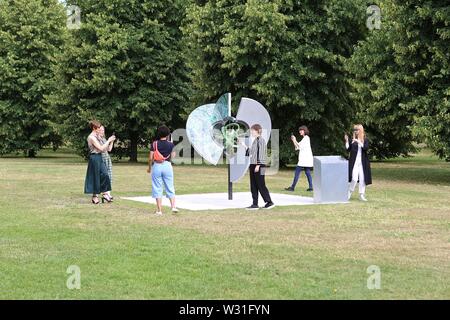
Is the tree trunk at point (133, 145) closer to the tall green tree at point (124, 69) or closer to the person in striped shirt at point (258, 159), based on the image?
the tall green tree at point (124, 69)

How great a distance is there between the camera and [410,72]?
2739cm

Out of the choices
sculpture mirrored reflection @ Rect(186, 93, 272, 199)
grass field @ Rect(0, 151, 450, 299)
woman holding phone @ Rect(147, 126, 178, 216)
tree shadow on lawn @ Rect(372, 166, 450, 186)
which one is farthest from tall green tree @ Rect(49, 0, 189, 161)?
woman holding phone @ Rect(147, 126, 178, 216)

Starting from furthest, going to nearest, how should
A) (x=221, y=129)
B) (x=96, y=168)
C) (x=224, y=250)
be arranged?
(x=221, y=129) → (x=96, y=168) → (x=224, y=250)

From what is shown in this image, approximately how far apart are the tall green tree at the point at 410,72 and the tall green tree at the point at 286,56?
338 centimetres

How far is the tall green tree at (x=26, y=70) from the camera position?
163ft

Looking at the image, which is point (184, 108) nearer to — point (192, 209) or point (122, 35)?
point (122, 35)

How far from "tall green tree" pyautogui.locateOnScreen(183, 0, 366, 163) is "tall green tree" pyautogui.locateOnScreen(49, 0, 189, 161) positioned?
15.1 feet

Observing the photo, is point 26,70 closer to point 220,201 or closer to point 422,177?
point 422,177

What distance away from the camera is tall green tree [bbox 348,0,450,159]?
26016 mm

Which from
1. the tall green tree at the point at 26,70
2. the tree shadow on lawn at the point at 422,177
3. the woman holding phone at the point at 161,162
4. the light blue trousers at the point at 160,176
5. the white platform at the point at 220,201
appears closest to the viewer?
the woman holding phone at the point at 161,162

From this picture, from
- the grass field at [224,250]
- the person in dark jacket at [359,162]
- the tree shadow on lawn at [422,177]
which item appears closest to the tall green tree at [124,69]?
the tree shadow on lawn at [422,177]

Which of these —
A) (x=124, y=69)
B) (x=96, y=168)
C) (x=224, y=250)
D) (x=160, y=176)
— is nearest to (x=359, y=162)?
(x=160, y=176)

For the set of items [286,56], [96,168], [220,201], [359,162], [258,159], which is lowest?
[220,201]

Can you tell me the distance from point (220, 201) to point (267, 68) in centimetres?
1487
